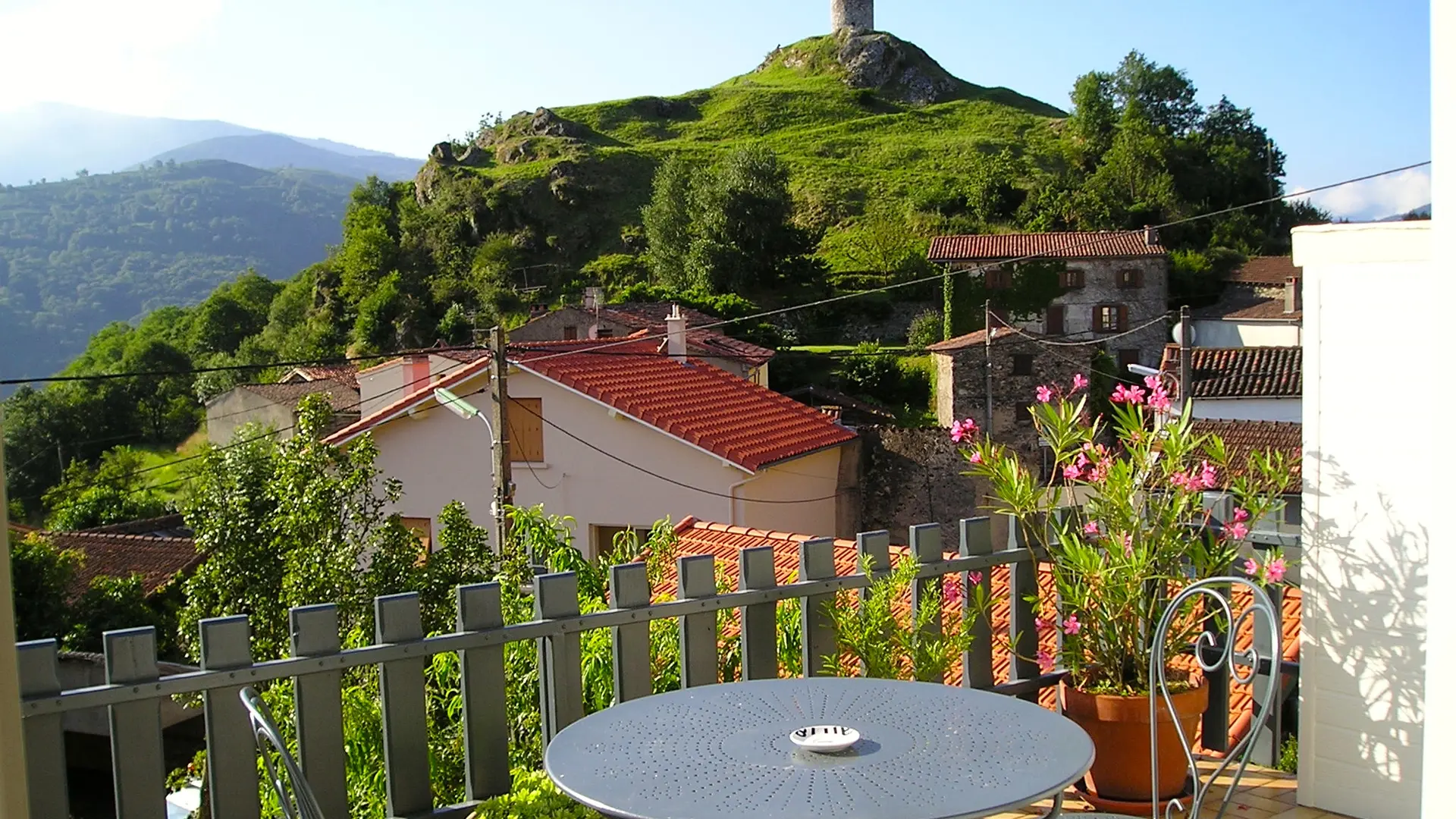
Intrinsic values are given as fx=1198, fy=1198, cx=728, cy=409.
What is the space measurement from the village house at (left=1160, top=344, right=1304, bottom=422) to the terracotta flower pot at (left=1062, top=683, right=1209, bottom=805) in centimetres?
2057

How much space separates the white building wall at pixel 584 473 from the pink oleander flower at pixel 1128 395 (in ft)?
39.5

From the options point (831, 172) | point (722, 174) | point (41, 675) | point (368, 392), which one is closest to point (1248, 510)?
point (41, 675)

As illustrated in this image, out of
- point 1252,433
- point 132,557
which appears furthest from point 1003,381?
point 132,557

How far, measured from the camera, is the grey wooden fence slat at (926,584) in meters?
3.26

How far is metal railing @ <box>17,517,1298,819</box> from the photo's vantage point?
2.33 metres

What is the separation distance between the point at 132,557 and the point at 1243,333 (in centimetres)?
3074

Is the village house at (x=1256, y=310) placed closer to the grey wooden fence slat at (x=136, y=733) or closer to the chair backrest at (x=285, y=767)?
the grey wooden fence slat at (x=136, y=733)

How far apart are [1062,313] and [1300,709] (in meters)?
38.7

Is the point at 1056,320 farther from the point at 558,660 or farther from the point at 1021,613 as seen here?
the point at 558,660

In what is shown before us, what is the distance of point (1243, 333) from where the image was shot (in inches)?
1437

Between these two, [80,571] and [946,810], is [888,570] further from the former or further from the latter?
[80,571]

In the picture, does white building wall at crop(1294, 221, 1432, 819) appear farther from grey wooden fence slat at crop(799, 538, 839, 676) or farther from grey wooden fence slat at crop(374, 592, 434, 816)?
grey wooden fence slat at crop(374, 592, 434, 816)

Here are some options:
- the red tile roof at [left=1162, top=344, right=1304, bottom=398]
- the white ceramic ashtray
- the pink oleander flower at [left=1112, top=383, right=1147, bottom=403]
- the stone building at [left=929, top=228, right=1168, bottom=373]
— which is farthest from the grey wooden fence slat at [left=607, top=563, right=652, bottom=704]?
the stone building at [left=929, top=228, right=1168, bottom=373]

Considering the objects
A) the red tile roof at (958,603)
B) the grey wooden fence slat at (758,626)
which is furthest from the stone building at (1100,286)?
the grey wooden fence slat at (758,626)
